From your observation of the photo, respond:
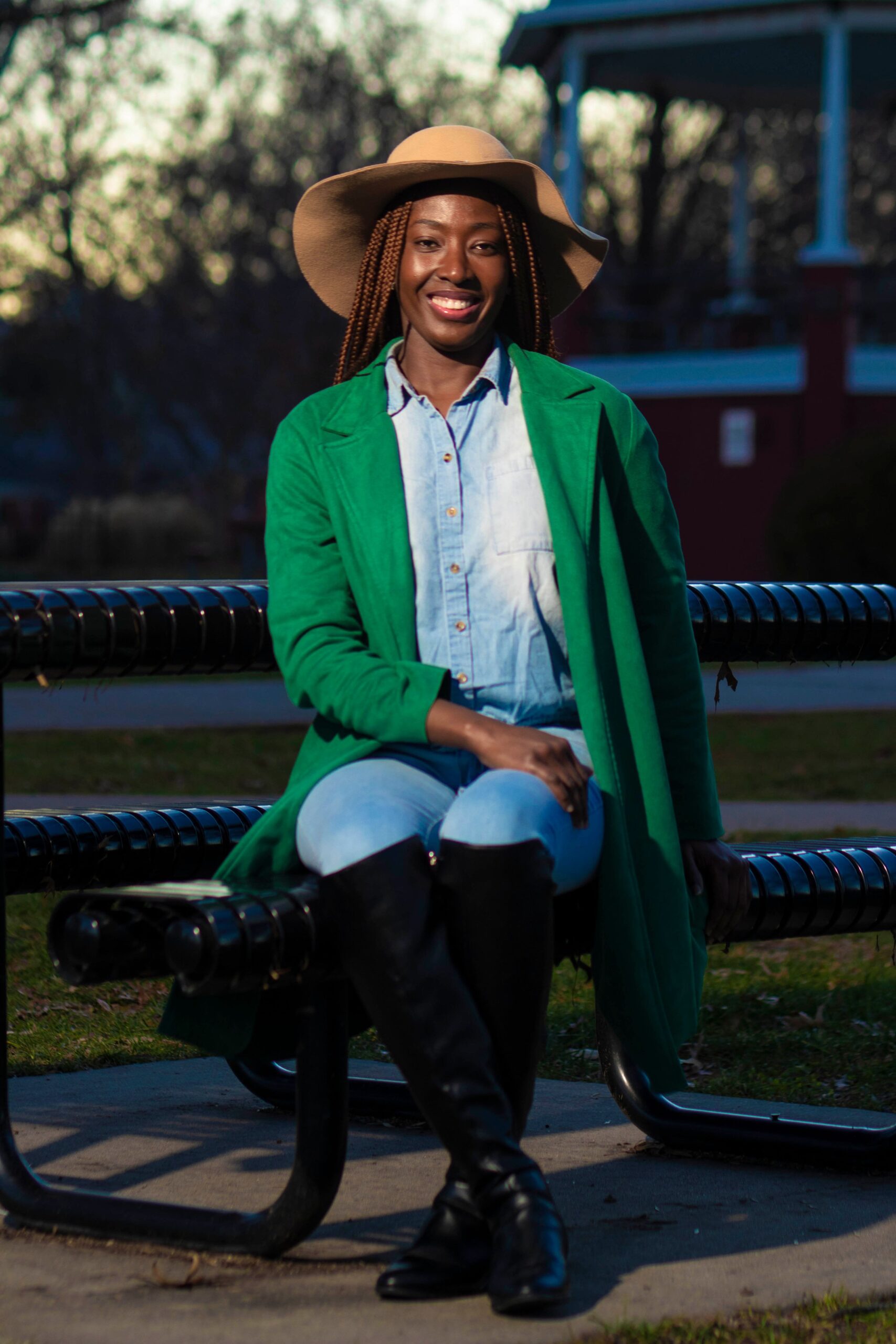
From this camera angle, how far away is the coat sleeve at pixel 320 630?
272 cm

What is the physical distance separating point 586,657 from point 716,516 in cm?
1998

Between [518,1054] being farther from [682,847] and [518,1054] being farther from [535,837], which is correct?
[682,847]

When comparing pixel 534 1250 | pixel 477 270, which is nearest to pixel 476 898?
pixel 534 1250

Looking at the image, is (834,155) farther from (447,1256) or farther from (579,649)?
(447,1256)

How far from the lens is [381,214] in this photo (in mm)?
3178

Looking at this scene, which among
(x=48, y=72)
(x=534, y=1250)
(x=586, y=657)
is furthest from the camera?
(x=48, y=72)

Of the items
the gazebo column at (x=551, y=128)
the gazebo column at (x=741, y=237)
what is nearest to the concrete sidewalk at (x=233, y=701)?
the gazebo column at (x=741, y=237)

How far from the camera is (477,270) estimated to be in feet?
10.0

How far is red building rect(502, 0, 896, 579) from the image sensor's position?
2155 centimetres

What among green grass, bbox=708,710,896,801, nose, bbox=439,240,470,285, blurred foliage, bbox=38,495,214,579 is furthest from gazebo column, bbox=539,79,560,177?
nose, bbox=439,240,470,285

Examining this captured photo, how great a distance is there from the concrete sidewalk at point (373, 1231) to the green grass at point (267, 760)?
454cm

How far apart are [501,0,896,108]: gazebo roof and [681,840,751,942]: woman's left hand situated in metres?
19.7

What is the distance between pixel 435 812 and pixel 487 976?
10.0 inches

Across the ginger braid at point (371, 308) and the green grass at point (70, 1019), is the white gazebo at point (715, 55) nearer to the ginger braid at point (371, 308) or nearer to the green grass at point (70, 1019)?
the green grass at point (70, 1019)
